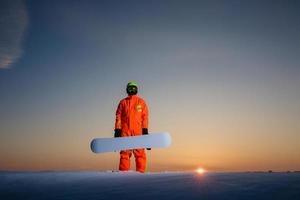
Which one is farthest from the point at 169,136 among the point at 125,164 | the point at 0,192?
the point at 0,192

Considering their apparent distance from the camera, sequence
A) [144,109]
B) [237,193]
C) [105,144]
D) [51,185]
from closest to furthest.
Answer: [237,193] → [51,185] → [105,144] → [144,109]

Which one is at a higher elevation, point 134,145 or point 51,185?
point 134,145

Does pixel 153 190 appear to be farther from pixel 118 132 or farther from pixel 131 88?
pixel 131 88

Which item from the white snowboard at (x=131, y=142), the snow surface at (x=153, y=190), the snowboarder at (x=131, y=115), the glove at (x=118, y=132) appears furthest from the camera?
the snowboarder at (x=131, y=115)

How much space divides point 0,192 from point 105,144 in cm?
558

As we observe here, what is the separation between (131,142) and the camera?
9.25 metres

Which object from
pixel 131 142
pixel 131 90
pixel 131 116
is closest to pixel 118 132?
pixel 131 116

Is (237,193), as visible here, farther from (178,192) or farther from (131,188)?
(131,188)

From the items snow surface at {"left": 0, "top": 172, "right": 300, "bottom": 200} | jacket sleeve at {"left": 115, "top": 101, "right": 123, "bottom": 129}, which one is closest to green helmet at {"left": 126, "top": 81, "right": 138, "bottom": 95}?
jacket sleeve at {"left": 115, "top": 101, "right": 123, "bottom": 129}

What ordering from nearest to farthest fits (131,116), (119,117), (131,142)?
(131,142) → (131,116) → (119,117)

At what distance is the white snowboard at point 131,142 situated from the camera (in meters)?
9.09

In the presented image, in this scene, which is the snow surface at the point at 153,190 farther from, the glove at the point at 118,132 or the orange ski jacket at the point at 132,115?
the orange ski jacket at the point at 132,115

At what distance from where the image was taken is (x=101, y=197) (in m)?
3.10

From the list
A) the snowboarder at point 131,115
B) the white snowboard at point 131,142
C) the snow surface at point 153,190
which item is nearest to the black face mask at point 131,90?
the snowboarder at point 131,115
